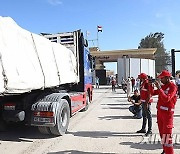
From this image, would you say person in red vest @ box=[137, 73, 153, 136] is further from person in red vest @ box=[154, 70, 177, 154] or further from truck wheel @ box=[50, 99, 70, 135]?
truck wheel @ box=[50, 99, 70, 135]

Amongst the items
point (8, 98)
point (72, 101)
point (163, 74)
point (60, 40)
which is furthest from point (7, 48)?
point (60, 40)

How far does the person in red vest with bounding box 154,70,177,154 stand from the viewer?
5.00 meters

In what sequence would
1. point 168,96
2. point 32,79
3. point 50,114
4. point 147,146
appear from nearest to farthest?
1. point 168,96
2. point 32,79
3. point 147,146
4. point 50,114

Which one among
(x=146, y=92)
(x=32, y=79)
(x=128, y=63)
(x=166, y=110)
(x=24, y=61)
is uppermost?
(x=128, y=63)

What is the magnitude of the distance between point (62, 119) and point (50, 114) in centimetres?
93

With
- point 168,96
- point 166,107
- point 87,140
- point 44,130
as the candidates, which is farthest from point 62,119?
point 168,96

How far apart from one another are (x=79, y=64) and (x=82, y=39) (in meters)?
1.02

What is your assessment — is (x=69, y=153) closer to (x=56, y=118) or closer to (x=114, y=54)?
(x=56, y=118)

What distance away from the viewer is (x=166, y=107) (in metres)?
5.17

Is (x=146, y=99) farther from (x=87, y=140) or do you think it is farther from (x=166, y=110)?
(x=166, y=110)

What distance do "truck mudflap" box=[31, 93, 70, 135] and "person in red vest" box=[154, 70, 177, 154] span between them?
287cm

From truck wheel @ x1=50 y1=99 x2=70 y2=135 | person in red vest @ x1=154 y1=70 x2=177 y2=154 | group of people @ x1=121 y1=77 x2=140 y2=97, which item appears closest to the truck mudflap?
truck wheel @ x1=50 y1=99 x2=70 y2=135

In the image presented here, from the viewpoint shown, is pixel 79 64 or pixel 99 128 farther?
pixel 79 64

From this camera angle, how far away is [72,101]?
29.7 ft
